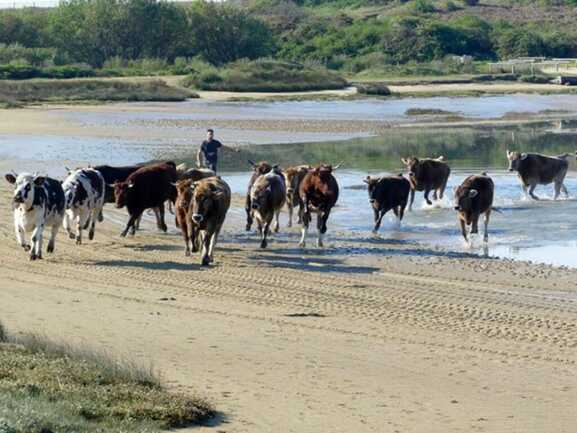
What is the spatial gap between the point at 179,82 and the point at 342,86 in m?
9.06

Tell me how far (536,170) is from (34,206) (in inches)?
553

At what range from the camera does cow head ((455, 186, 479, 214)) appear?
23.5 meters

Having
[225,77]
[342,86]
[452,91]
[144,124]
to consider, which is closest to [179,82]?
[225,77]

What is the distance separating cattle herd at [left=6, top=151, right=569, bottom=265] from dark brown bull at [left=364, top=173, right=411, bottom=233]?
0.02 m

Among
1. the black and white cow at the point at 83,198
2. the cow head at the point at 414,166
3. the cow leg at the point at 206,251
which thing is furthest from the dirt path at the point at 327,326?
the cow head at the point at 414,166

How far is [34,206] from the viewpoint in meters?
19.9

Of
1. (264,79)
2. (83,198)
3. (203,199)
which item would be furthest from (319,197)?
(264,79)

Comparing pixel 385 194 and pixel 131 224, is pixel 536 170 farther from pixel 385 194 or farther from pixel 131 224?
pixel 131 224

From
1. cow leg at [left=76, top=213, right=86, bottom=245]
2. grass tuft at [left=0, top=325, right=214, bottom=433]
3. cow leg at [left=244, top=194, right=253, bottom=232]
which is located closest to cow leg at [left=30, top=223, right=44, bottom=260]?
cow leg at [left=76, top=213, right=86, bottom=245]

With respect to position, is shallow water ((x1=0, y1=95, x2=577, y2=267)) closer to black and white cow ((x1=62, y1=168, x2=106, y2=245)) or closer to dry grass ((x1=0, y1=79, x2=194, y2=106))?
dry grass ((x1=0, y1=79, x2=194, y2=106))

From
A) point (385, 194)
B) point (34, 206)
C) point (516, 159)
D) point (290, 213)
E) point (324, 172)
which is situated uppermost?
point (324, 172)

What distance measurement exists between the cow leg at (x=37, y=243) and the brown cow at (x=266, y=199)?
12.7ft

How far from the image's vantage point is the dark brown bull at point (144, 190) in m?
23.5

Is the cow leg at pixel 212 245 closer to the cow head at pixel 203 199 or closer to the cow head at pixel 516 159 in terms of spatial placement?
the cow head at pixel 203 199
